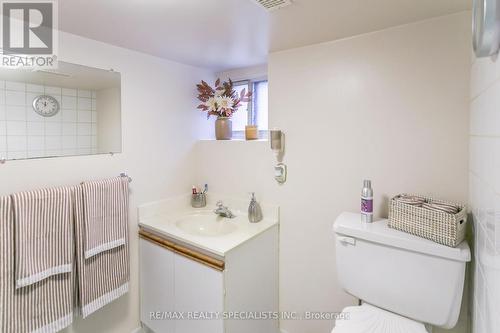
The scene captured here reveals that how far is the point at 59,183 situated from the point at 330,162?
4.95 feet

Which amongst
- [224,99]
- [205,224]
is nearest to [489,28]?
[224,99]

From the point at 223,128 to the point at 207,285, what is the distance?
113 cm

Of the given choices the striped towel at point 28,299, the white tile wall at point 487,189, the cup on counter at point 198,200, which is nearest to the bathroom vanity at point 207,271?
the cup on counter at point 198,200

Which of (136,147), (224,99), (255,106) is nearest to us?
(136,147)

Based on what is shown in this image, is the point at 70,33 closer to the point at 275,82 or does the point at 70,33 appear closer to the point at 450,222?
the point at 275,82

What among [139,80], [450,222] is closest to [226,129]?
[139,80]

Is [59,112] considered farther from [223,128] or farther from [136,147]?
[223,128]

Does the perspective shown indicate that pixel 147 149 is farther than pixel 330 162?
Yes

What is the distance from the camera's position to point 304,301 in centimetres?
162

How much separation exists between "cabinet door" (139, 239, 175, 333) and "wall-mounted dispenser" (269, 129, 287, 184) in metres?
0.82

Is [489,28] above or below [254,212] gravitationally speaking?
above

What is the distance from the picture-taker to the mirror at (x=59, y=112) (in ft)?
3.92

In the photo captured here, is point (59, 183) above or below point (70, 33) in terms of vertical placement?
below

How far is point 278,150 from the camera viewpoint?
5.33ft
